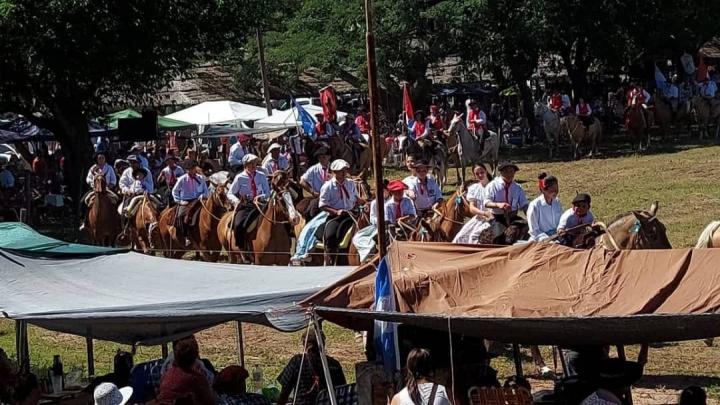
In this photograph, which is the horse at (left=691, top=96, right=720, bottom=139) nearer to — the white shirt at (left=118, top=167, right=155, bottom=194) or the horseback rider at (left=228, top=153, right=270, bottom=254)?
the white shirt at (left=118, top=167, right=155, bottom=194)

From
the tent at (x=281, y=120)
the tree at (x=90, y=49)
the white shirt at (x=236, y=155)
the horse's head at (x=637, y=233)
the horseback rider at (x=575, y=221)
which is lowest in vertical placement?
the horse's head at (x=637, y=233)

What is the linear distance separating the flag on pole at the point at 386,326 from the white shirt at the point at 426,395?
838 mm

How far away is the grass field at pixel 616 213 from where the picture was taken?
556 inches

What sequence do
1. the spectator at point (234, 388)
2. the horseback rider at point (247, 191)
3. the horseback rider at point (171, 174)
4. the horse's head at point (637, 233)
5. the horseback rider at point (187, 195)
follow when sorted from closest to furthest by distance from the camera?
the spectator at point (234, 388)
the horse's head at point (637, 233)
the horseback rider at point (247, 191)
the horseback rider at point (187, 195)
the horseback rider at point (171, 174)

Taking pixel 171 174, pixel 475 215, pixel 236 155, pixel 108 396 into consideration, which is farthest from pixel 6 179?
pixel 108 396

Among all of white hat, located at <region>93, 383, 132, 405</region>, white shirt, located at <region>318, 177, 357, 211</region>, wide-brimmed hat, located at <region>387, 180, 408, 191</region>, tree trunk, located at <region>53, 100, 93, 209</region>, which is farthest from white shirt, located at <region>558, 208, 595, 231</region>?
tree trunk, located at <region>53, 100, 93, 209</region>

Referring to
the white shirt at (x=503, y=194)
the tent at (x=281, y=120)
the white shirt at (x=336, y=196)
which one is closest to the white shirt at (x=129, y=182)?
the white shirt at (x=336, y=196)

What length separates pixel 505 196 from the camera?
16.6 meters

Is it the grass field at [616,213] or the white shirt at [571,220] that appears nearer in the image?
the grass field at [616,213]

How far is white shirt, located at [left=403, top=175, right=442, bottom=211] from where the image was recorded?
59.2 feet

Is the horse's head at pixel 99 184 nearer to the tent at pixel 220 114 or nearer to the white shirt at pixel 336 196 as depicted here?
the white shirt at pixel 336 196

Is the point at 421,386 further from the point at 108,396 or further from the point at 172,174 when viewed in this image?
the point at 172,174

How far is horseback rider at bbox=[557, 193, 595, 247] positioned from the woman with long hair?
579 cm

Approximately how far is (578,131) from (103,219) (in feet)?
51.3
